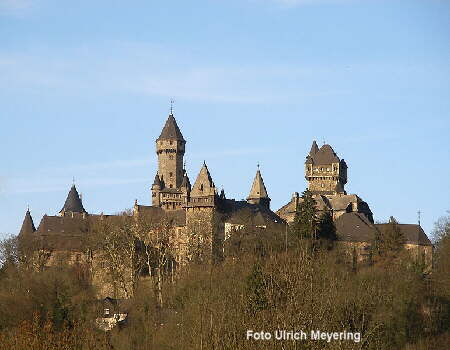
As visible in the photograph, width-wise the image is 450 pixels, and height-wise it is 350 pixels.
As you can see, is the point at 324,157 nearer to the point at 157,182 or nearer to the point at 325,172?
the point at 325,172

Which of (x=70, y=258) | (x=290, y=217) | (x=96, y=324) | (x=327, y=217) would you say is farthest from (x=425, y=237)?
(x=96, y=324)

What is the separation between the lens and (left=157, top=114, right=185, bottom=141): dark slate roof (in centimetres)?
14812

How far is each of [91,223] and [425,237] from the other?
116 feet

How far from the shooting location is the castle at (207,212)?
328 feet

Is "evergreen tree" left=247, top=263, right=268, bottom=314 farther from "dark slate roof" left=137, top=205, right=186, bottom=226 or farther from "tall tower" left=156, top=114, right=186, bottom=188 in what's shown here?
"tall tower" left=156, top=114, right=186, bottom=188

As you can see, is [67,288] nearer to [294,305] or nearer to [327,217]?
[327,217]

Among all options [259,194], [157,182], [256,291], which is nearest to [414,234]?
[259,194]

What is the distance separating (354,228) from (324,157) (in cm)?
3650

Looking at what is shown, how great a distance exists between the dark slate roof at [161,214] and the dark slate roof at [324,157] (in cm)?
2183

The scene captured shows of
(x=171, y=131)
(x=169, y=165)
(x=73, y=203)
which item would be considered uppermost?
(x=171, y=131)

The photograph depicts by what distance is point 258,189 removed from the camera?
127 meters

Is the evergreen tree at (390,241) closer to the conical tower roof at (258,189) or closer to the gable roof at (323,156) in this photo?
the conical tower roof at (258,189)

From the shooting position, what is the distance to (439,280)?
65312 millimetres

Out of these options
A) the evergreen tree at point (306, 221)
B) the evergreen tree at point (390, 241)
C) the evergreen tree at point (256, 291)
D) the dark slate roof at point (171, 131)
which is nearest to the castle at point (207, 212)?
the dark slate roof at point (171, 131)
